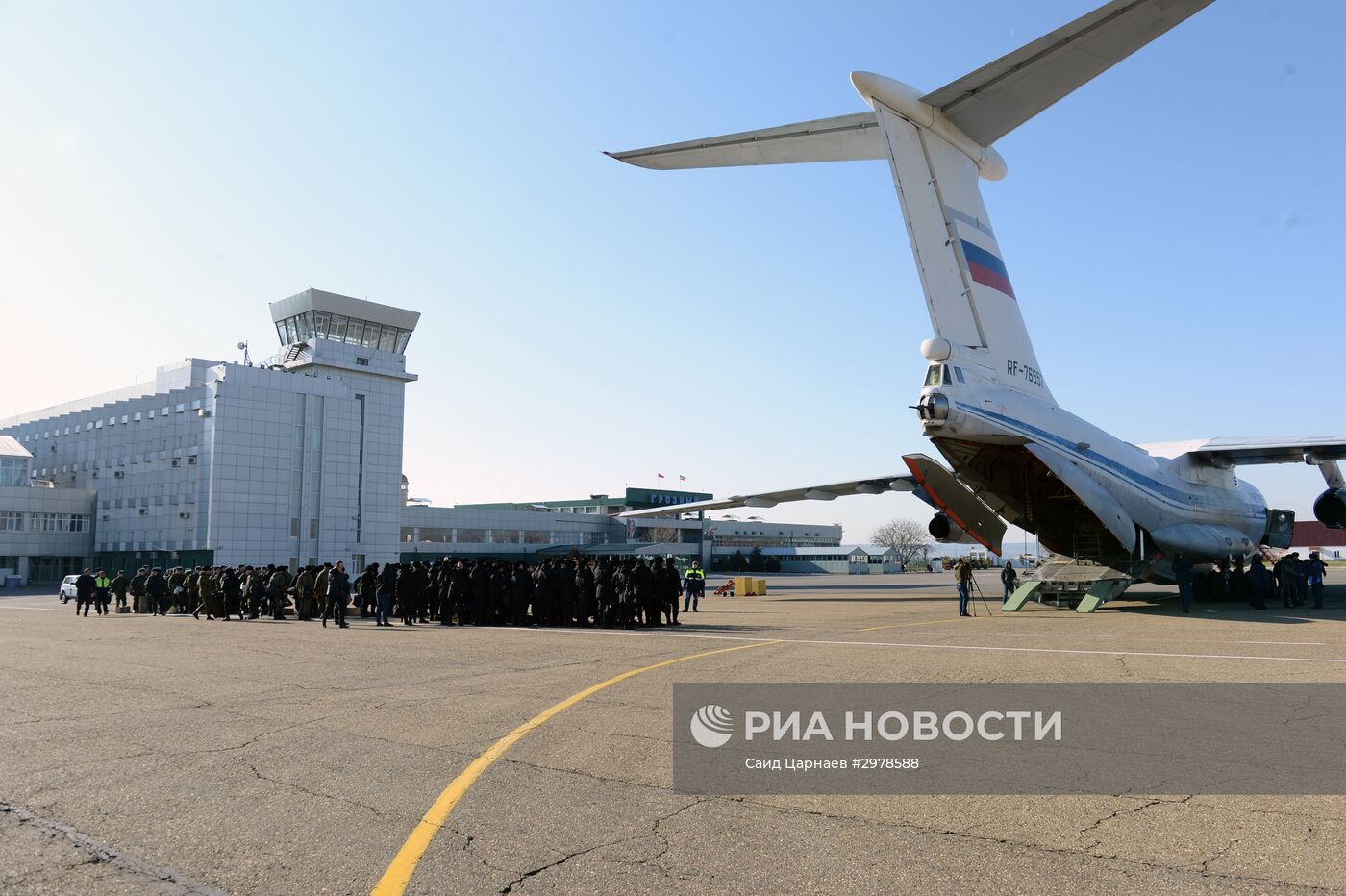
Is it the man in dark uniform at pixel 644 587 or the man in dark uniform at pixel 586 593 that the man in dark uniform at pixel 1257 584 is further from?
the man in dark uniform at pixel 586 593

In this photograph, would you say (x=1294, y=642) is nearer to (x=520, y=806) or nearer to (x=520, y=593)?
(x=520, y=806)

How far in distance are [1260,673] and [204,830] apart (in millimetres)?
10770

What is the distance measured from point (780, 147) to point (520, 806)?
57.1ft

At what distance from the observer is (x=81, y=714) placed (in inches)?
353

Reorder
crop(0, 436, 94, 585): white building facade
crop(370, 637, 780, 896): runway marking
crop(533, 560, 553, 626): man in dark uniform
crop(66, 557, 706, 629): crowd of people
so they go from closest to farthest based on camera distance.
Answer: crop(370, 637, 780, 896): runway marking < crop(66, 557, 706, 629): crowd of people < crop(533, 560, 553, 626): man in dark uniform < crop(0, 436, 94, 585): white building facade

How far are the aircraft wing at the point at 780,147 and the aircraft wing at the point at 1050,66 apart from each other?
187 cm

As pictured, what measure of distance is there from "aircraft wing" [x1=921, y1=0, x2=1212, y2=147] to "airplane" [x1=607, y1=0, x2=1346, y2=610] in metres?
0.03

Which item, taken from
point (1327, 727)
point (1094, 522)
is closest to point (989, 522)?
point (1094, 522)

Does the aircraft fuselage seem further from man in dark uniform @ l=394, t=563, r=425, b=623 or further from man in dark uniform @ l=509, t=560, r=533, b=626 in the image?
man in dark uniform @ l=394, t=563, r=425, b=623

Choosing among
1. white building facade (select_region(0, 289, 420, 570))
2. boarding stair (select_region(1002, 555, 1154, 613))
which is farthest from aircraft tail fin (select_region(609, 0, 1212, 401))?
white building facade (select_region(0, 289, 420, 570))

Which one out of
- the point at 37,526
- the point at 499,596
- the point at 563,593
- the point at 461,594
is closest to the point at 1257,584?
the point at 563,593

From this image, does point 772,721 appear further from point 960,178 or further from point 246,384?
point 246,384

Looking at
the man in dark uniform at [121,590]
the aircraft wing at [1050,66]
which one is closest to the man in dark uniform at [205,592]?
the man in dark uniform at [121,590]

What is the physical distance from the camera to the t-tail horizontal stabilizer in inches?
930
